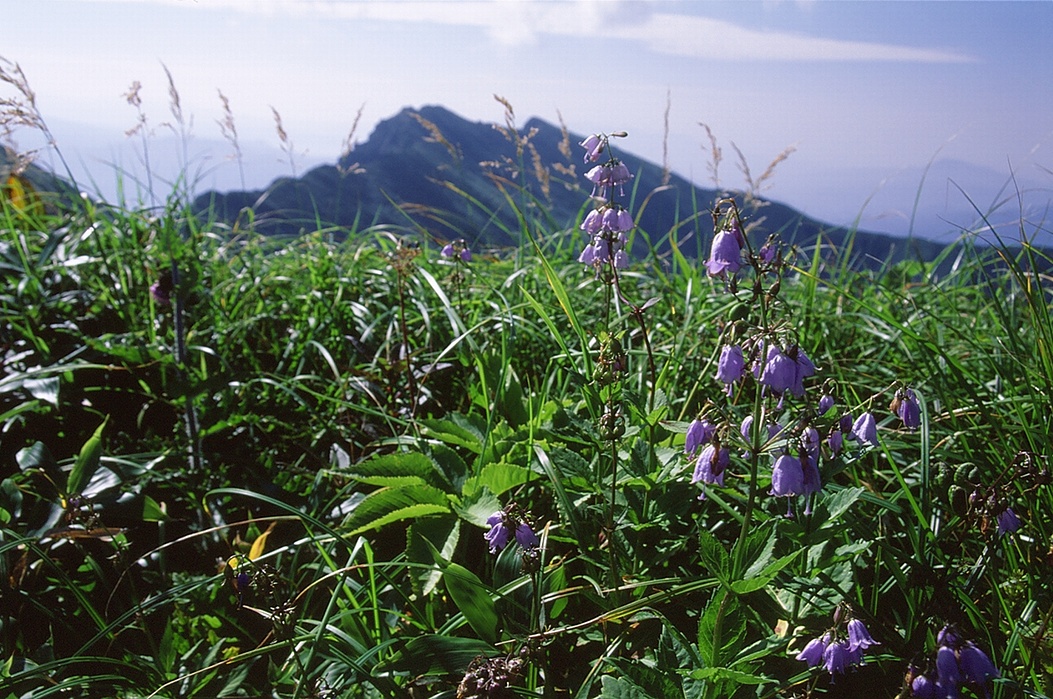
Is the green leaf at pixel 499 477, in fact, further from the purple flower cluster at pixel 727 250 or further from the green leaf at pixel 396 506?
the purple flower cluster at pixel 727 250

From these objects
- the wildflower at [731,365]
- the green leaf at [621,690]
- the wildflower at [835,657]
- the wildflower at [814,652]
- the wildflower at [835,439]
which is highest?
the wildflower at [731,365]

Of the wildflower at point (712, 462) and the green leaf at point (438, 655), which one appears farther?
the green leaf at point (438, 655)

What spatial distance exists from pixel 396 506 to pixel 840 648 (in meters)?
1.03

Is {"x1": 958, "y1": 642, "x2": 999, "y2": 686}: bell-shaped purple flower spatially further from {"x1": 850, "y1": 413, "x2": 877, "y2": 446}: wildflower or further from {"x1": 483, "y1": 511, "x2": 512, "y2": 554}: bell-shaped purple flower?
{"x1": 483, "y1": 511, "x2": 512, "y2": 554}: bell-shaped purple flower

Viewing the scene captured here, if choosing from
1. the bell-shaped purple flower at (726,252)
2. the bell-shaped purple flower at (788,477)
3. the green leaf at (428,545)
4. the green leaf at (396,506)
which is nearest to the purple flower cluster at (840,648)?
the bell-shaped purple flower at (788,477)

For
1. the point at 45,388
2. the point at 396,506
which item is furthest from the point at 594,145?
the point at 45,388

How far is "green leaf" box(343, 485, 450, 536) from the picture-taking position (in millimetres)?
1792

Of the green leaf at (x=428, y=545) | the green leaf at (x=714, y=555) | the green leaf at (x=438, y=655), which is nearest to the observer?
the green leaf at (x=714, y=555)

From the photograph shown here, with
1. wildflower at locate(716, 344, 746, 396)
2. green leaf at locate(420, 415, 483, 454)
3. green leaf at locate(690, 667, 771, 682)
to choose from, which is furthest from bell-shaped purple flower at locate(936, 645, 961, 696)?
green leaf at locate(420, 415, 483, 454)

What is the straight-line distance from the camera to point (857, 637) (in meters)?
1.21

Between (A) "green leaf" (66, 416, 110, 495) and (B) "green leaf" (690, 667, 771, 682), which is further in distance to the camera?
(A) "green leaf" (66, 416, 110, 495)

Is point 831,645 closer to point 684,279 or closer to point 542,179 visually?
point 684,279

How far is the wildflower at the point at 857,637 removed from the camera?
1210mm

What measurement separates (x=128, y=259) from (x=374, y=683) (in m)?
2.67
